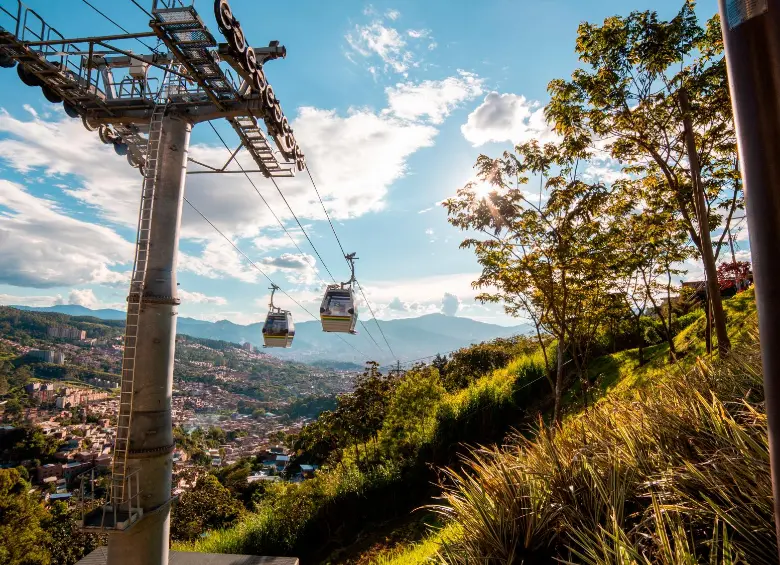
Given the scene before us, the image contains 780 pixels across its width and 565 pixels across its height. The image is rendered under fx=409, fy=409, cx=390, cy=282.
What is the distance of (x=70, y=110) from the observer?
823 centimetres

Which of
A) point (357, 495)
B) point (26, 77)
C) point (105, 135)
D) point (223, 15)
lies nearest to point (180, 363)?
point (357, 495)

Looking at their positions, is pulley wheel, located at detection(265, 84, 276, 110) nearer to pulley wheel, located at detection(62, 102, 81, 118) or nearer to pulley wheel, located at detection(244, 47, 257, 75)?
pulley wheel, located at detection(244, 47, 257, 75)

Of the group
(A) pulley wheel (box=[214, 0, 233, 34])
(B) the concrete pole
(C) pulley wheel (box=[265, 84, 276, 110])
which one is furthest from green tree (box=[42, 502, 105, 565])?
(A) pulley wheel (box=[214, 0, 233, 34])

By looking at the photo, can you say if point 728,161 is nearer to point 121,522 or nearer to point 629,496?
point 629,496

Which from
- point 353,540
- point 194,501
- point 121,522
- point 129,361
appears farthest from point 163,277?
point 194,501

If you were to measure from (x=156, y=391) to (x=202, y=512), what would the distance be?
19.5 metres

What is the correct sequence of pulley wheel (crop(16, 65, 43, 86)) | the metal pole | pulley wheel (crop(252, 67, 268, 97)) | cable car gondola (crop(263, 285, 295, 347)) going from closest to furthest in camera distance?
the metal pole, pulley wheel (crop(16, 65, 43, 86)), pulley wheel (crop(252, 67, 268, 97)), cable car gondola (crop(263, 285, 295, 347))

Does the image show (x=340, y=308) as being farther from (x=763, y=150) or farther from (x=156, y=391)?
(x=763, y=150)

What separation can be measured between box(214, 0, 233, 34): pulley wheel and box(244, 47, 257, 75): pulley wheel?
533 millimetres

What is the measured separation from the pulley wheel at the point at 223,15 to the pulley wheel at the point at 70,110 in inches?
163

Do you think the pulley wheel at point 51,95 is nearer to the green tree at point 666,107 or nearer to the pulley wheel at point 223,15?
the pulley wheel at point 223,15

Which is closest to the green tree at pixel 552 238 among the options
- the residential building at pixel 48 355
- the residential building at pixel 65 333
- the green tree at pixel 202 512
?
the green tree at pixel 202 512

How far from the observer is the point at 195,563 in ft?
29.8

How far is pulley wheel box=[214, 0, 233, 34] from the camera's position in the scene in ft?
20.6
